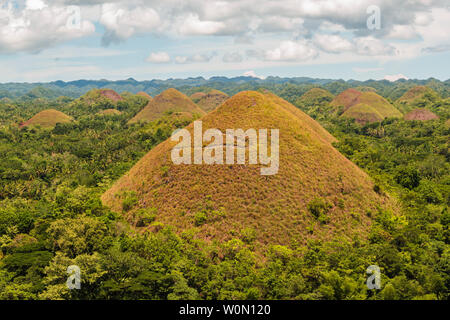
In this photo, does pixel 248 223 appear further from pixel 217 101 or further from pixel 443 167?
pixel 217 101

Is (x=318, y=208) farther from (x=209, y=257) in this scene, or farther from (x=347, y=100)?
(x=347, y=100)

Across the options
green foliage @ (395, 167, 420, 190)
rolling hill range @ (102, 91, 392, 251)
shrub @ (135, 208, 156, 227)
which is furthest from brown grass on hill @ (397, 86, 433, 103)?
shrub @ (135, 208, 156, 227)

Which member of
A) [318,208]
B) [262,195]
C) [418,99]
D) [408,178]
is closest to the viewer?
[318,208]

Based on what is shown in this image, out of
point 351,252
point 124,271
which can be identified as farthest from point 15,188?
point 351,252

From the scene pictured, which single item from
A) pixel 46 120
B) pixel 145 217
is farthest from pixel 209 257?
pixel 46 120

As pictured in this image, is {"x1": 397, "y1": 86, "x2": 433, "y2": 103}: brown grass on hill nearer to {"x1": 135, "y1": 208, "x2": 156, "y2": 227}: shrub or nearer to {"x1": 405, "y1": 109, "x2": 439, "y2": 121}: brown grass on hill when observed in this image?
{"x1": 405, "y1": 109, "x2": 439, "y2": 121}: brown grass on hill

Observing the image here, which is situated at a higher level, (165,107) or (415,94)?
(415,94)
